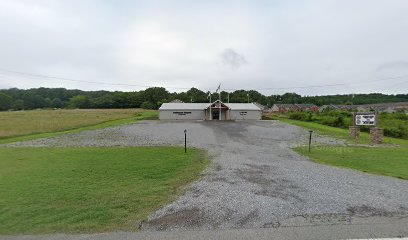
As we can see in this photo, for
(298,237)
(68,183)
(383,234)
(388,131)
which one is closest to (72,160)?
(68,183)

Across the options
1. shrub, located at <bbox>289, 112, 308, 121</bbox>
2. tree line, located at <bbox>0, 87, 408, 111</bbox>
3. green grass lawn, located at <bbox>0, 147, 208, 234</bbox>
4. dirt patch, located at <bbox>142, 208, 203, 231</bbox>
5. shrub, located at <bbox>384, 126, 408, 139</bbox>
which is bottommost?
shrub, located at <bbox>384, 126, 408, 139</bbox>

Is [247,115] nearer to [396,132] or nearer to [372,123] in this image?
[396,132]

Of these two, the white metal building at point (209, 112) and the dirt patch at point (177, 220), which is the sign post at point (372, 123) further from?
the white metal building at point (209, 112)

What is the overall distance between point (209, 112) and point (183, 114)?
15.8 ft

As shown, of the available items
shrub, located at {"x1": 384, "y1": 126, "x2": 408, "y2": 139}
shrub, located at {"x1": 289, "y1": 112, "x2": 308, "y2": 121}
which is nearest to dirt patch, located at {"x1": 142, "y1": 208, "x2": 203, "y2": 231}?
shrub, located at {"x1": 384, "y1": 126, "x2": 408, "y2": 139}

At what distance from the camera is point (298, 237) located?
4.02 m

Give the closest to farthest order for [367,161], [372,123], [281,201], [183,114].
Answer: [281,201], [367,161], [372,123], [183,114]

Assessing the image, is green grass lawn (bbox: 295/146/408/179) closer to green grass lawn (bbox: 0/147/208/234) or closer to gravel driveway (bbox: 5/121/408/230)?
gravel driveway (bbox: 5/121/408/230)

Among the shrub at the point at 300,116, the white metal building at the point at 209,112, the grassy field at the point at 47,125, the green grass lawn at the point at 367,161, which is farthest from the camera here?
the shrub at the point at 300,116

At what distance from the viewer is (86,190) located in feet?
21.9

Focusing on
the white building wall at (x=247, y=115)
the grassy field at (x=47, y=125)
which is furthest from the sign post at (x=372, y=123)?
the grassy field at (x=47, y=125)

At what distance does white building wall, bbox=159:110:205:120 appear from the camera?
44594 mm

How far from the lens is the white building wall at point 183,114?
44.6 m

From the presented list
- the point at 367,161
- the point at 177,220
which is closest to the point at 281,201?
the point at 177,220
